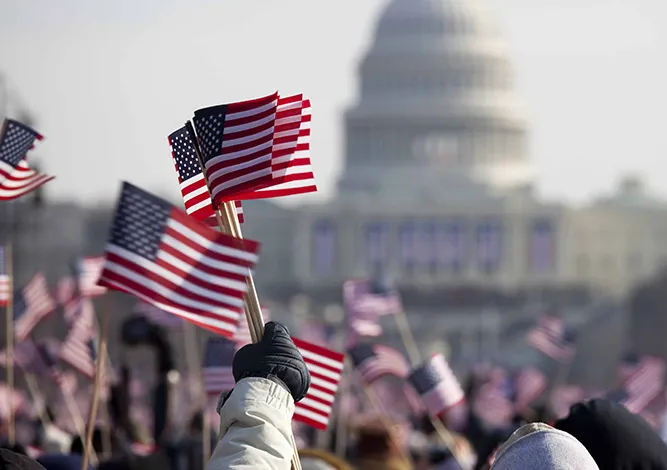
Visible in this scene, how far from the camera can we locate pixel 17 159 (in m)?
13.3

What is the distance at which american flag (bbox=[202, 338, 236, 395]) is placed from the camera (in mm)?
16609

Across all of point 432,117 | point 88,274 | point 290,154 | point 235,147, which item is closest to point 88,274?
point 88,274

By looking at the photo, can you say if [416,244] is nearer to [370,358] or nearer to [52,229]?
[52,229]

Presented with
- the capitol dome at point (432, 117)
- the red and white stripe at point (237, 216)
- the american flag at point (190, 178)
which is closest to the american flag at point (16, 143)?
the red and white stripe at point (237, 216)

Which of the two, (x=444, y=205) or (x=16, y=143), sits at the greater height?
(x=16, y=143)

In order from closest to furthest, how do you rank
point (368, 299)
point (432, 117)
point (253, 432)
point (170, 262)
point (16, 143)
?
point (253, 432) → point (170, 262) → point (16, 143) → point (368, 299) → point (432, 117)

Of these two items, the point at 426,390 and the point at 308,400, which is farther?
the point at 426,390

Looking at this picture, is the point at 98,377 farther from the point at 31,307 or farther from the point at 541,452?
the point at 31,307

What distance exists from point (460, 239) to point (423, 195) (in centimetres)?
357

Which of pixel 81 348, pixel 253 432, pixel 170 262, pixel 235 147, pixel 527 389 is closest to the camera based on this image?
pixel 253 432

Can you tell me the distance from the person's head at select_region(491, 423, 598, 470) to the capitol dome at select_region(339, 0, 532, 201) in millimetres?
161193

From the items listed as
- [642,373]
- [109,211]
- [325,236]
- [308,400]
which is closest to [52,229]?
[109,211]

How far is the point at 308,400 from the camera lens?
1430 cm

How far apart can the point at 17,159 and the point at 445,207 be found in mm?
158381
